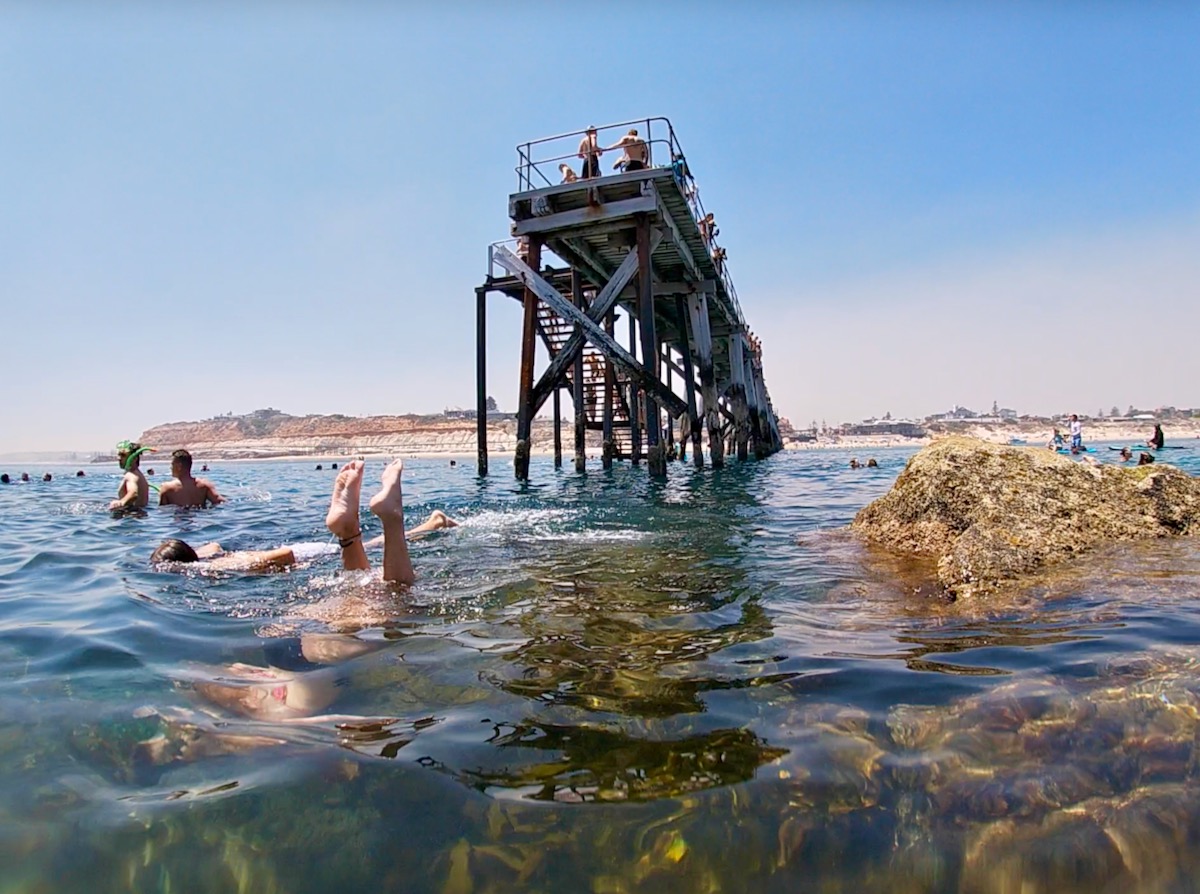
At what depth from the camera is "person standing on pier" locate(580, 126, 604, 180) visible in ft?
40.0

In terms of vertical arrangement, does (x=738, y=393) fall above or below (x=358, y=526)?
above

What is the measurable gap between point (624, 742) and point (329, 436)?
278 feet

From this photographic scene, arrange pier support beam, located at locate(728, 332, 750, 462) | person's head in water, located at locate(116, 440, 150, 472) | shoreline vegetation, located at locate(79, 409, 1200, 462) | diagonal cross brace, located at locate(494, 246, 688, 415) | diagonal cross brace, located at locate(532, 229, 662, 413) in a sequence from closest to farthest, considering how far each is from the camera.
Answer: person's head in water, located at locate(116, 440, 150, 472), diagonal cross brace, located at locate(494, 246, 688, 415), diagonal cross brace, located at locate(532, 229, 662, 413), pier support beam, located at locate(728, 332, 750, 462), shoreline vegetation, located at locate(79, 409, 1200, 462)

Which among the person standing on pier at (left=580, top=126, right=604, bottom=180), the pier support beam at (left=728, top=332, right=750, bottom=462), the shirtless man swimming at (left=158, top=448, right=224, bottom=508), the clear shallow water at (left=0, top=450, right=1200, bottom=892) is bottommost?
the clear shallow water at (left=0, top=450, right=1200, bottom=892)

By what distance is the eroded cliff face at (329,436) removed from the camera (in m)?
67.1

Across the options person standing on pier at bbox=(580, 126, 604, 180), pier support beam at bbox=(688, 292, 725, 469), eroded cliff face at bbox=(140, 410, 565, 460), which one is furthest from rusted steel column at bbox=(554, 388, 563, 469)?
eroded cliff face at bbox=(140, 410, 565, 460)

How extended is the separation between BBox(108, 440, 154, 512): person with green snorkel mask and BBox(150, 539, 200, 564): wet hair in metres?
5.09

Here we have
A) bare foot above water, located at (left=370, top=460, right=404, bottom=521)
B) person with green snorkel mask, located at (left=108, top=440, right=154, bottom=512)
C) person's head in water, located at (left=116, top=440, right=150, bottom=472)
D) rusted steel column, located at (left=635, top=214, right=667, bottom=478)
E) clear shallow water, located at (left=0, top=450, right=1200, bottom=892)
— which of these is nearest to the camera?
A: clear shallow water, located at (left=0, top=450, right=1200, bottom=892)

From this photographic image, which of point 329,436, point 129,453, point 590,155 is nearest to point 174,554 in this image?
point 129,453

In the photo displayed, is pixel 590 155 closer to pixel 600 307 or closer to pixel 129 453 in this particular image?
pixel 600 307

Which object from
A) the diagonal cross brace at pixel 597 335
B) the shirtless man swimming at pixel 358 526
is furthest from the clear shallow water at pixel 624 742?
the diagonal cross brace at pixel 597 335

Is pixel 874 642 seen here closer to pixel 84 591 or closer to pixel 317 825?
pixel 317 825

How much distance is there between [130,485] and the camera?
9.54 meters

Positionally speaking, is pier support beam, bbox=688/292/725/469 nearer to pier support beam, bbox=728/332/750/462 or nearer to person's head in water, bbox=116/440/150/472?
pier support beam, bbox=728/332/750/462
